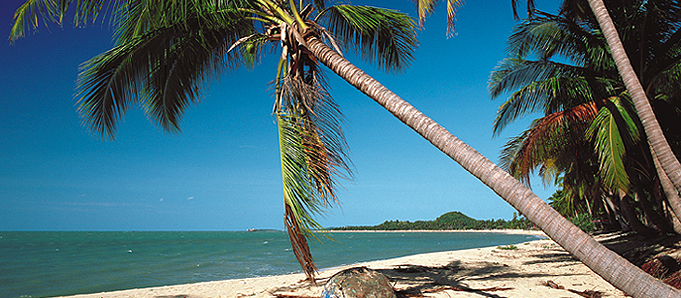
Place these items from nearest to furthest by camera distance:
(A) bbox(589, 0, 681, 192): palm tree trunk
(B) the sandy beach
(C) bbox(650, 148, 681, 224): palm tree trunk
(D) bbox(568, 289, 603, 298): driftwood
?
(A) bbox(589, 0, 681, 192): palm tree trunk < (C) bbox(650, 148, 681, 224): palm tree trunk < (D) bbox(568, 289, 603, 298): driftwood < (B) the sandy beach

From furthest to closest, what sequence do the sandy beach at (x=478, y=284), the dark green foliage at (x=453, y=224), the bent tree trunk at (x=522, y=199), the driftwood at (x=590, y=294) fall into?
the dark green foliage at (x=453, y=224), the sandy beach at (x=478, y=284), the driftwood at (x=590, y=294), the bent tree trunk at (x=522, y=199)

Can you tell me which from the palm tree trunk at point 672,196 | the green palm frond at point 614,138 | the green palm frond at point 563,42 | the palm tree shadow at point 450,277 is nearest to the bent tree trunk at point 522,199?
the palm tree shadow at point 450,277

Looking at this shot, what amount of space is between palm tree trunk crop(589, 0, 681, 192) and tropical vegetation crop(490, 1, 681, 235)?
2.01 meters

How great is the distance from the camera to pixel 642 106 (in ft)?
10.9

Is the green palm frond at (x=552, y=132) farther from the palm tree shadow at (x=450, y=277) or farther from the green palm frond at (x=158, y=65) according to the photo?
the green palm frond at (x=158, y=65)

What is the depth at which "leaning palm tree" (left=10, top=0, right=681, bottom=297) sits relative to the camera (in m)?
1.96

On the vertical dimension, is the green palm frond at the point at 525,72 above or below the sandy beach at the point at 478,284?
above

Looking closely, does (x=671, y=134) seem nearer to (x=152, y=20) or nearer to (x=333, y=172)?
(x=333, y=172)

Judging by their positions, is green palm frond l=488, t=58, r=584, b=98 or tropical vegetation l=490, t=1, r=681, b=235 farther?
green palm frond l=488, t=58, r=584, b=98

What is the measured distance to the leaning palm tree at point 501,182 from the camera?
1.96m

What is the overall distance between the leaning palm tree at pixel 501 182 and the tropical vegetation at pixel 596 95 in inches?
151

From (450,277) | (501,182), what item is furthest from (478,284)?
(501,182)

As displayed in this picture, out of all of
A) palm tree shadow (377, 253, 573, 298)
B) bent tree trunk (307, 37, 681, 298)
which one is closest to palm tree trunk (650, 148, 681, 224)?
palm tree shadow (377, 253, 573, 298)

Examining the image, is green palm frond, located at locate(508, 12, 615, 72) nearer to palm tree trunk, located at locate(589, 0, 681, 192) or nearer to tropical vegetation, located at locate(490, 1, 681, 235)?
tropical vegetation, located at locate(490, 1, 681, 235)
